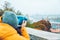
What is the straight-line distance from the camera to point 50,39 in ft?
11.9

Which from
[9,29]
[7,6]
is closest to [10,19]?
[9,29]

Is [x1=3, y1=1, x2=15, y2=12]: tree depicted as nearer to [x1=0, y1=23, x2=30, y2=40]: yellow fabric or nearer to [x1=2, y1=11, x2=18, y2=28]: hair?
[x1=2, y1=11, x2=18, y2=28]: hair

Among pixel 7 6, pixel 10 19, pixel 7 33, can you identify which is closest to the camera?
pixel 7 33

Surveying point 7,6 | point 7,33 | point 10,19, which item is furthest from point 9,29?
point 7,6

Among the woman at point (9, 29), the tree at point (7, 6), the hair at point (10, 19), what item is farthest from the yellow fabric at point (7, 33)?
the tree at point (7, 6)

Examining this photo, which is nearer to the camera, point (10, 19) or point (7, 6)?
point (10, 19)

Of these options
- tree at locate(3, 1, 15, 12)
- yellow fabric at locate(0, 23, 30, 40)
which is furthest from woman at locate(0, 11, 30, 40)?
tree at locate(3, 1, 15, 12)

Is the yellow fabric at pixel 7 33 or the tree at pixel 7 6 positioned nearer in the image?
the yellow fabric at pixel 7 33

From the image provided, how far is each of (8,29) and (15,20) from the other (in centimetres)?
20

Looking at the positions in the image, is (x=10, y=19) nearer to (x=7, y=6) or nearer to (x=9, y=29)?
(x=9, y=29)

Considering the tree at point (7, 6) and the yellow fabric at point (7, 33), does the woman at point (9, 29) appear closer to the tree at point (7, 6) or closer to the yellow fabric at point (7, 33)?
the yellow fabric at point (7, 33)

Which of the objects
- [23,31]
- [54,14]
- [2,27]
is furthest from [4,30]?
[54,14]

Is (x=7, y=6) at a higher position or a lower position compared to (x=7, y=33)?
lower

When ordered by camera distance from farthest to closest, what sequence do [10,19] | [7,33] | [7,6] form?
[7,6] < [10,19] < [7,33]
